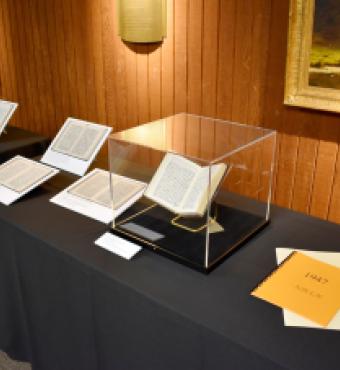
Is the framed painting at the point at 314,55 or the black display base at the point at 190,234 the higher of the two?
the framed painting at the point at 314,55

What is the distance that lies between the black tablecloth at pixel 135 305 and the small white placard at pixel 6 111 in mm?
877

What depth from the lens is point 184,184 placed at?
145 cm

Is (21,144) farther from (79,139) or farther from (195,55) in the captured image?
(195,55)

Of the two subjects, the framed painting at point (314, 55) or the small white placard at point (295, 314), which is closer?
the small white placard at point (295, 314)

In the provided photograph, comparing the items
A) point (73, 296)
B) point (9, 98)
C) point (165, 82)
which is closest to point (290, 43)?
point (165, 82)

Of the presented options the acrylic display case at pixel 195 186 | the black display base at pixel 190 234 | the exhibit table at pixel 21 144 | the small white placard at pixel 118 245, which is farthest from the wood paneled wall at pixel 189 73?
the small white placard at pixel 118 245

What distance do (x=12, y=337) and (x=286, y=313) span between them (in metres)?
1.22

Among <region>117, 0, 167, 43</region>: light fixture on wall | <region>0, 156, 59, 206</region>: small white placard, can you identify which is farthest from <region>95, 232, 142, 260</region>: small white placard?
<region>117, 0, 167, 43</region>: light fixture on wall

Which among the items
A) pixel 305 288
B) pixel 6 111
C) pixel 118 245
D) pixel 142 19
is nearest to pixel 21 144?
pixel 6 111

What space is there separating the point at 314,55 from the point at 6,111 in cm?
172

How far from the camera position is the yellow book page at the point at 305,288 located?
1.21 m

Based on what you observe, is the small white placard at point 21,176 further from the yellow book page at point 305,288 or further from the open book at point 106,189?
the yellow book page at point 305,288

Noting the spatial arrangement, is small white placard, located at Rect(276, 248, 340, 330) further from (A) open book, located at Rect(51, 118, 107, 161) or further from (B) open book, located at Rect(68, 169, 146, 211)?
(A) open book, located at Rect(51, 118, 107, 161)

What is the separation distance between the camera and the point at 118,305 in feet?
4.50
